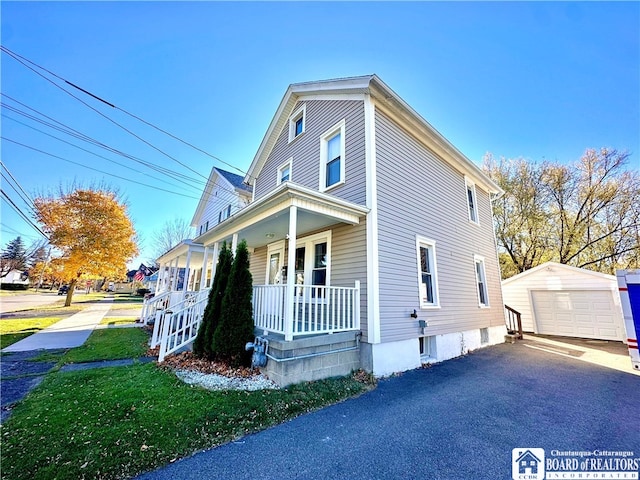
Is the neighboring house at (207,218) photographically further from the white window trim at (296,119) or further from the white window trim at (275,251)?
the white window trim at (296,119)

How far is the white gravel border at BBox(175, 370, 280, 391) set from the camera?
→ 14.2ft

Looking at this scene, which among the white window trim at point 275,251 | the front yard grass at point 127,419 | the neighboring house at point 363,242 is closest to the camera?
the front yard grass at point 127,419

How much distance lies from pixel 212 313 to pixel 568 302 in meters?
13.7

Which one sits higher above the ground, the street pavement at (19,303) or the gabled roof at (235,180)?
the gabled roof at (235,180)

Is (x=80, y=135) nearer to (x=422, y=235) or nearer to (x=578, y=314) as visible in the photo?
(x=422, y=235)

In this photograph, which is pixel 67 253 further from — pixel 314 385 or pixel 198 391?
pixel 314 385

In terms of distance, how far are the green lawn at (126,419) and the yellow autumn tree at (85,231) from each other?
607 inches

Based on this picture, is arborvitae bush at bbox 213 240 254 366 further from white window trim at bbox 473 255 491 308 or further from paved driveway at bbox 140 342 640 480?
white window trim at bbox 473 255 491 308

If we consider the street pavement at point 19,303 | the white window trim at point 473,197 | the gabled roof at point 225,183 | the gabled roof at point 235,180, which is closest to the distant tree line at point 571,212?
the white window trim at point 473,197

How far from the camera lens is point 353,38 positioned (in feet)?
27.4

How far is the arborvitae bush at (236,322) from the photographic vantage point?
527 centimetres

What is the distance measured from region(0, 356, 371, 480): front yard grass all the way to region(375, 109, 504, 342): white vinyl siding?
7.70 ft

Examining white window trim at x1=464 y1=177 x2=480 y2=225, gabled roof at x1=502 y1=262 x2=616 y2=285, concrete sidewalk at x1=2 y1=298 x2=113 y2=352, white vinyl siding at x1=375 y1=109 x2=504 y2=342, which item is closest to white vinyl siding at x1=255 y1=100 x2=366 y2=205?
white vinyl siding at x1=375 y1=109 x2=504 y2=342

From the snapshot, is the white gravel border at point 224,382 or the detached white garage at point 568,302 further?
the detached white garage at point 568,302
